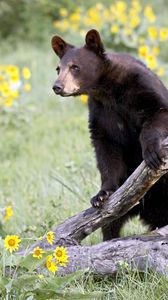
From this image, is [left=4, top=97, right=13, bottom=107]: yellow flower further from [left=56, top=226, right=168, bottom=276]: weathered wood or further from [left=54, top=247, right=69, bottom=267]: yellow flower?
[left=54, top=247, right=69, bottom=267]: yellow flower

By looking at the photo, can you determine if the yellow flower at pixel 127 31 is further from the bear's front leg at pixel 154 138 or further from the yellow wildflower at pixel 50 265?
the yellow wildflower at pixel 50 265

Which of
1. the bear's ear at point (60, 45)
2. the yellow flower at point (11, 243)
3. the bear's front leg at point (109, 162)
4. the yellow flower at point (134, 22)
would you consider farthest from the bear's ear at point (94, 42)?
the yellow flower at point (134, 22)

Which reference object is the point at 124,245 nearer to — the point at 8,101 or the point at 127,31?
the point at 8,101

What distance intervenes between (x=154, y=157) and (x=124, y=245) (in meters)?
0.51

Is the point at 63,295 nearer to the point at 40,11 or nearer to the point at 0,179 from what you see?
the point at 0,179

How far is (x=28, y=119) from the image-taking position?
29.7ft

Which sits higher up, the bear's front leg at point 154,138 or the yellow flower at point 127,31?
the yellow flower at point 127,31

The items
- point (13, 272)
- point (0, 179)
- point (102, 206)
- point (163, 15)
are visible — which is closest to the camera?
point (13, 272)

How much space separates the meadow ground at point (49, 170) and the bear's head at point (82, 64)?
0.98 meters

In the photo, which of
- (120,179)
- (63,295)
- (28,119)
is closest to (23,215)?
(120,179)

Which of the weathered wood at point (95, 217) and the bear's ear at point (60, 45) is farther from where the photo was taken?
the bear's ear at point (60, 45)

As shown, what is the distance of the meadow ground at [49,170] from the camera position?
386 cm

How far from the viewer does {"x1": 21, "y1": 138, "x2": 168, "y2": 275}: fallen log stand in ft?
12.6

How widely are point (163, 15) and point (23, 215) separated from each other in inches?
338
